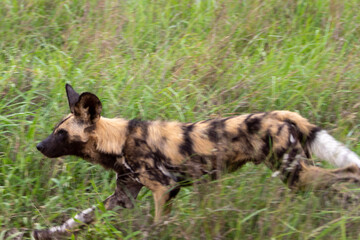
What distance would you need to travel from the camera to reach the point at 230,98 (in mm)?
4051

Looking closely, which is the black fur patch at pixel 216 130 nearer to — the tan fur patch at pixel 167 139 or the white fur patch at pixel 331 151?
the tan fur patch at pixel 167 139

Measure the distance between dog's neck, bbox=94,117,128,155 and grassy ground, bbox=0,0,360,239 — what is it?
0.30 metres

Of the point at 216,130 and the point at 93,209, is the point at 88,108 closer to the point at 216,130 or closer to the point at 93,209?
the point at 93,209

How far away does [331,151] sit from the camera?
2.91 metres

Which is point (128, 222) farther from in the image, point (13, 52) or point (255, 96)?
point (13, 52)

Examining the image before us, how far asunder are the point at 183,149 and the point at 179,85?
1.16 meters

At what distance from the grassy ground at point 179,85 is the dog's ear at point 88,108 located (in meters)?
0.41

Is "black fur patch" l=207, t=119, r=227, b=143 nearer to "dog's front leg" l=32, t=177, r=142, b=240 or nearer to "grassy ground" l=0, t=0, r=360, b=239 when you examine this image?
"grassy ground" l=0, t=0, r=360, b=239

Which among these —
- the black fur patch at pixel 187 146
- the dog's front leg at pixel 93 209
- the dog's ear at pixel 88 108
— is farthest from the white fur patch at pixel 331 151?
the dog's ear at pixel 88 108

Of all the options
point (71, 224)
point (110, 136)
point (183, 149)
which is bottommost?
point (71, 224)

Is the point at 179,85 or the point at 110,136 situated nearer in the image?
the point at 110,136

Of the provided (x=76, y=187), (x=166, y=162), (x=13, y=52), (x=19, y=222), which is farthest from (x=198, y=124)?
(x=13, y=52)

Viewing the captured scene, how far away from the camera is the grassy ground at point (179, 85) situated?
2706mm

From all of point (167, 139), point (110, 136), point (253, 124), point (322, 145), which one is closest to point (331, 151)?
point (322, 145)
